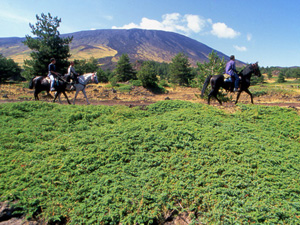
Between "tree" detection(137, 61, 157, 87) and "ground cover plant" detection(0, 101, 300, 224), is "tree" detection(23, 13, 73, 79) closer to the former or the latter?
"tree" detection(137, 61, 157, 87)

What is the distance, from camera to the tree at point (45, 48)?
2023 centimetres

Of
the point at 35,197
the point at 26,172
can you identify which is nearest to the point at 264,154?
the point at 35,197

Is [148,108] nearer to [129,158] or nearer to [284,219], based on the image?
[129,158]

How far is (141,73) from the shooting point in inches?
944

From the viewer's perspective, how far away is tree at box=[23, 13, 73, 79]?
66.4ft

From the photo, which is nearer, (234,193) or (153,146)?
(234,193)

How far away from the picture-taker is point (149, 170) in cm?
422

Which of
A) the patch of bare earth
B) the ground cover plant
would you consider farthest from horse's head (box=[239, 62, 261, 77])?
the ground cover plant

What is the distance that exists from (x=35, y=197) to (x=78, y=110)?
14.4ft

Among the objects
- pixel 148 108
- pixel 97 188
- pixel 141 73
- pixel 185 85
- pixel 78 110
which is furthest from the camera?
pixel 185 85

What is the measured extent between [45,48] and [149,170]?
21.3m

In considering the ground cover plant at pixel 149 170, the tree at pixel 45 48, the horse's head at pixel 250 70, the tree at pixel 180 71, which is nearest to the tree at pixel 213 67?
the horse's head at pixel 250 70

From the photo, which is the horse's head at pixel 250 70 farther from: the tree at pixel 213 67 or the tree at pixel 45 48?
the tree at pixel 45 48

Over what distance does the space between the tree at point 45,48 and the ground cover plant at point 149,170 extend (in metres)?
15.9
